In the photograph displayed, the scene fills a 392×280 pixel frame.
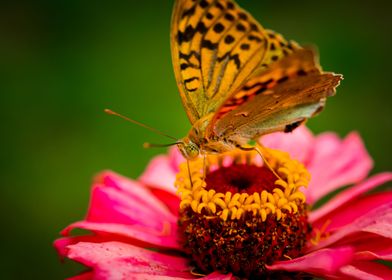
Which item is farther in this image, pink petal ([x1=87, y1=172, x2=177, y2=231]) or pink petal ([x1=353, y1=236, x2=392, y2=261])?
pink petal ([x1=87, y1=172, x2=177, y2=231])

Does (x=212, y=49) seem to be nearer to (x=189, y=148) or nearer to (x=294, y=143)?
(x=189, y=148)

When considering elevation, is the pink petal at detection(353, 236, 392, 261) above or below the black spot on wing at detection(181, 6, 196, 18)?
below

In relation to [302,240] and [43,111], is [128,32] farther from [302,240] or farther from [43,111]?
[302,240]

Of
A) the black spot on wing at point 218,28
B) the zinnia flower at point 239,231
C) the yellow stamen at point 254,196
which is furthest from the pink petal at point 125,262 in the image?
the black spot on wing at point 218,28

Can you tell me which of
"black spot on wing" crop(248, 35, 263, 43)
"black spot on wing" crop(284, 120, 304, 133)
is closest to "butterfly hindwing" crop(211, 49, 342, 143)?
"black spot on wing" crop(284, 120, 304, 133)

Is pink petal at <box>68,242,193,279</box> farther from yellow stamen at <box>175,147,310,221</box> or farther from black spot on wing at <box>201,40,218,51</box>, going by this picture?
black spot on wing at <box>201,40,218,51</box>

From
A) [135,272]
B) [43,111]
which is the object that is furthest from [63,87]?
[135,272]
